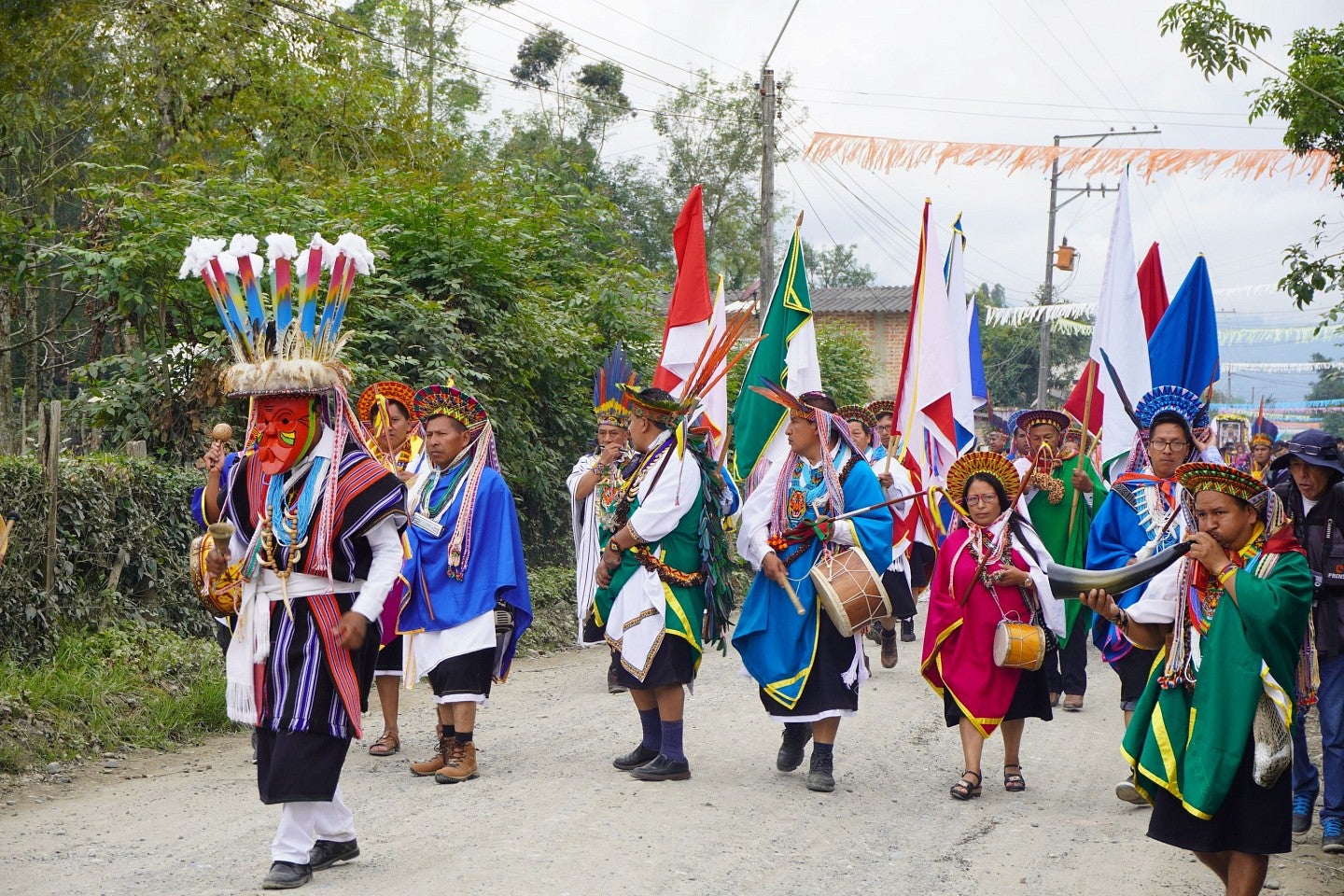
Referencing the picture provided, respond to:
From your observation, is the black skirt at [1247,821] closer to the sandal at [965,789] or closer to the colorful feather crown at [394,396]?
the sandal at [965,789]

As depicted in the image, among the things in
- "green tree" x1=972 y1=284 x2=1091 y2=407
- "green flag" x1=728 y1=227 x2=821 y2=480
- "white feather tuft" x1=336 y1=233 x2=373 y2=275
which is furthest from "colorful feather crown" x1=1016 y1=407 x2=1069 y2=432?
"green tree" x1=972 y1=284 x2=1091 y2=407

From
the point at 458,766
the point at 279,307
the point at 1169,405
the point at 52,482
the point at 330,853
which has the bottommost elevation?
the point at 458,766

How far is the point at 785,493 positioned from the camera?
7055mm

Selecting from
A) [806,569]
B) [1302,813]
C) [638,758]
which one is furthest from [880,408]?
[1302,813]

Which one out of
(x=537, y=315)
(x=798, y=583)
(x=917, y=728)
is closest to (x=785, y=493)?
(x=798, y=583)

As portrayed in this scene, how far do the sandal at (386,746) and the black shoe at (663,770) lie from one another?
145cm

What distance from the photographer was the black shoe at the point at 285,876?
4867 millimetres

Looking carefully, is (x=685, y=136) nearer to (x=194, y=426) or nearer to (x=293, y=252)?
(x=194, y=426)

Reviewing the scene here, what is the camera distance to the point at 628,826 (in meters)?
5.89

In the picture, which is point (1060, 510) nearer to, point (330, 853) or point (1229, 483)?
point (1229, 483)

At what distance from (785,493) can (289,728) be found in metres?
3.12

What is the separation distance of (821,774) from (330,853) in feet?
8.78

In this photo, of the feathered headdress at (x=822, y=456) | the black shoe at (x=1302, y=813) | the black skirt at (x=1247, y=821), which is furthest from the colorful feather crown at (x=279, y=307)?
the black shoe at (x=1302, y=813)

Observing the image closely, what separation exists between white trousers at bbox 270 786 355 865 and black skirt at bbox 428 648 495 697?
1614mm
